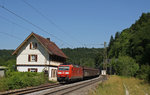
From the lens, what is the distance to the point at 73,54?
5827 inches

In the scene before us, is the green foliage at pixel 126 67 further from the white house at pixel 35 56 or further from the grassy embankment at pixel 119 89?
the grassy embankment at pixel 119 89

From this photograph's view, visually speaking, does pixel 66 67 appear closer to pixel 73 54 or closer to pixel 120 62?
pixel 120 62

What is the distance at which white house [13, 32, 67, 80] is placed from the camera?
122 ft

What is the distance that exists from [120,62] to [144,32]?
1016 centimetres

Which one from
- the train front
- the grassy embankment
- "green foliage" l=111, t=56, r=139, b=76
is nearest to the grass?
the train front

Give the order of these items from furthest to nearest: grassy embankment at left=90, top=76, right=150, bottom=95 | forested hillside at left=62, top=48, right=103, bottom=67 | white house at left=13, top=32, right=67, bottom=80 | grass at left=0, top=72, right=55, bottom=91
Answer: forested hillside at left=62, top=48, right=103, bottom=67
white house at left=13, top=32, right=67, bottom=80
grass at left=0, top=72, right=55, bottom=91
grassy embankment at left=90, top=76, right=150, bottom=95

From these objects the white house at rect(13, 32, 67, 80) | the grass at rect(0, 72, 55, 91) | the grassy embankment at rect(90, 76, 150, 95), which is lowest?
the grassy embankment at rect(90, 76, 150, 95)

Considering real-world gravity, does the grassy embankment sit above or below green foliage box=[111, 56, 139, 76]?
below

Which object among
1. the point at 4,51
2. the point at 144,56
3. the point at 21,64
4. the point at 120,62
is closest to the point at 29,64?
the point at 21,64

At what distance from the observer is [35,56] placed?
125ft

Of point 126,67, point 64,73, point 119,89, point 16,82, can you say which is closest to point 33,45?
point 64,73

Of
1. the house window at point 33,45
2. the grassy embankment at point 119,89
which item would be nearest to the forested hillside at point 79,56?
the house window at point 33,45

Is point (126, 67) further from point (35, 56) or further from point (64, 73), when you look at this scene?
point (64, 73)

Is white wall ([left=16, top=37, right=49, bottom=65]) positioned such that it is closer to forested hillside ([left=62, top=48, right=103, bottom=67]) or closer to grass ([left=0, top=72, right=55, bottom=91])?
grass ([left=0, top=72, right=55, bottom=91])
